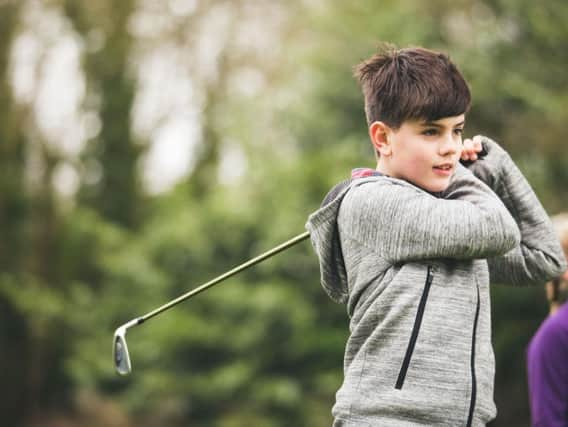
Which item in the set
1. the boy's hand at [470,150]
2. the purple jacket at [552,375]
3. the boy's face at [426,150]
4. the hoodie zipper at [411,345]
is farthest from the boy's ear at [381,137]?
the purple jacket at [552,375]

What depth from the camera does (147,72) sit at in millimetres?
15617

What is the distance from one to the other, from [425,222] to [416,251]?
0.26 feet

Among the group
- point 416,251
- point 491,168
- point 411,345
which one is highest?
point 491,168

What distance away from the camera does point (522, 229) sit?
2689mm

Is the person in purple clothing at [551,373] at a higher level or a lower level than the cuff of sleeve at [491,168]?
lower

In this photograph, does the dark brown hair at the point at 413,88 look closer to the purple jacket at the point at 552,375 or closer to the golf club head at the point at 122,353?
the golf club head at the point at 122,353

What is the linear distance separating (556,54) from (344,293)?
683 centimetres

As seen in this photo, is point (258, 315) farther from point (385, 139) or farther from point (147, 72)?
point (385, 139)

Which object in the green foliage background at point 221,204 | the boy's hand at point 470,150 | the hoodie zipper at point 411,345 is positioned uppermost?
the green foliage background at point 221,204

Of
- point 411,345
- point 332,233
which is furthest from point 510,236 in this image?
point 332,233

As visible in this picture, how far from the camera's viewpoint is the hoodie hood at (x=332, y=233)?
2.45 m

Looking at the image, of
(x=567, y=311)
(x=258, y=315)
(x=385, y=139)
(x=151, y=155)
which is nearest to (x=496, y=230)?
(x=385, y=139)

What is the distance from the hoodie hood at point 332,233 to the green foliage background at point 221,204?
586 centimetres

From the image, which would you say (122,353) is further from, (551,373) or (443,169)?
(551,373)
